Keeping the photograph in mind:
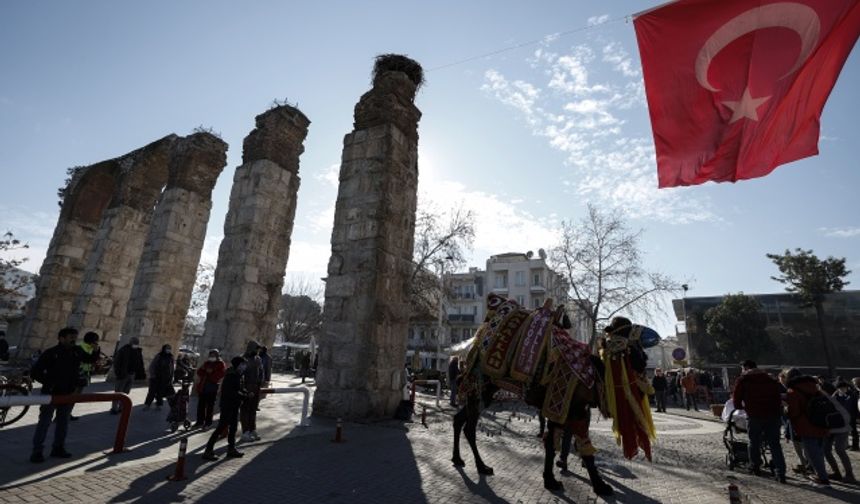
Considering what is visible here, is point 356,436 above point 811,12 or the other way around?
the other way around

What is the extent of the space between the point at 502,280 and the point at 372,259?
50.6 m

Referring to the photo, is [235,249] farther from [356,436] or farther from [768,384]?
[768,384]

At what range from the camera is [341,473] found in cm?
526

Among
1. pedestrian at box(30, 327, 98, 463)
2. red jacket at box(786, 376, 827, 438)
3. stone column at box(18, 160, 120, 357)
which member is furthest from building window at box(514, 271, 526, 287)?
pedestrian at box(30, 327, 98, 463)

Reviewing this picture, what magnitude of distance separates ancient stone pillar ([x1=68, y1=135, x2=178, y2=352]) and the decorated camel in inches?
624

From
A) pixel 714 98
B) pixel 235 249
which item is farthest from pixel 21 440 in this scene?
pixel 714 98

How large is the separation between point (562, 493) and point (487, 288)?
54.4 metres

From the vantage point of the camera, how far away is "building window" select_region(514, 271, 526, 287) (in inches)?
2244

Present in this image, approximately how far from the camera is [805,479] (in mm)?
6703

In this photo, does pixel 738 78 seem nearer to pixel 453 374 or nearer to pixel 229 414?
pixel 229 414

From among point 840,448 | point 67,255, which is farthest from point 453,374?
point 67,255

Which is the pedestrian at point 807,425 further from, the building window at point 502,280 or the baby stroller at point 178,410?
the building window at point 502,280

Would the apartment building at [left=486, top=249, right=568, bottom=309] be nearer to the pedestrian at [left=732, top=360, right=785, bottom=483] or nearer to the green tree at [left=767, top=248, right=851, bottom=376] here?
the green tree at [left=767, top=248, right=851, bottom=376]

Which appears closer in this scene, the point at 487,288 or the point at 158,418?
the point at 158,418
